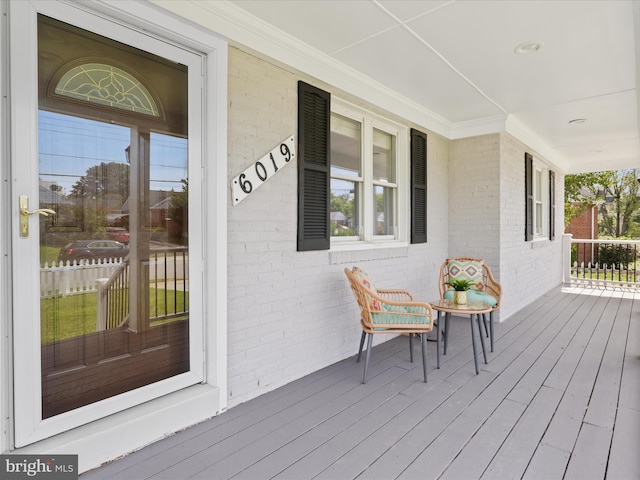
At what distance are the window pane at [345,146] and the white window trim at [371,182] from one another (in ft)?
0.17

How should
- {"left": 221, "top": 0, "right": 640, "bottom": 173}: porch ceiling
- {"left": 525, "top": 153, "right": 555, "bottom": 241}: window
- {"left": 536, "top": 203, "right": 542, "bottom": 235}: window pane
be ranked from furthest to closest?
{"left": 536, "top": 203, "right": 542, "bottom": 235}: window pane
{"left": 525, "top": 153, "right": 555, "bottom": 241}: window
{"left": 221, "top": 0, "right": 640, "bottom": 173}: porch ceiling

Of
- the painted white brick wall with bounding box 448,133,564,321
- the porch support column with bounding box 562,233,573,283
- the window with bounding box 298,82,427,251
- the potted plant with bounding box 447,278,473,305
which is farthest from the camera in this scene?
the porch support column with bounding box 562,233,573,283

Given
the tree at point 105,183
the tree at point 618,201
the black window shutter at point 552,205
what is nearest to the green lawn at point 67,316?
the tree at point 105,183

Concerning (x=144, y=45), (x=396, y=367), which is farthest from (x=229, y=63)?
(x=396, y=367)

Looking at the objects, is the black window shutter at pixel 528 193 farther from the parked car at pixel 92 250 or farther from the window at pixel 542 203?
the parked car at pixel 92 250

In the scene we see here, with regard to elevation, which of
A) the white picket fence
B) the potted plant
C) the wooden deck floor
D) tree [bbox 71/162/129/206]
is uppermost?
tree [bbox 71/162/129/206]

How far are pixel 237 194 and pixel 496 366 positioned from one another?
2683mm

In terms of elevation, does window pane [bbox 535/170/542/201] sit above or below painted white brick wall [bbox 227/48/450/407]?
above

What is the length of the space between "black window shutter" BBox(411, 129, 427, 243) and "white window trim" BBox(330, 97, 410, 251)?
8 centimetres

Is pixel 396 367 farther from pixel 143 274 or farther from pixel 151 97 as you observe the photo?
pixel 151 97

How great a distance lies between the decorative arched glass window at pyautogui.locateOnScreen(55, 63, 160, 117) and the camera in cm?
188

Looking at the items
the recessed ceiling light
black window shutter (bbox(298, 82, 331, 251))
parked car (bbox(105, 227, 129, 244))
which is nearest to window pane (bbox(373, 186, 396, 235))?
black window shutter (bbox(298, 82, 331, 251))

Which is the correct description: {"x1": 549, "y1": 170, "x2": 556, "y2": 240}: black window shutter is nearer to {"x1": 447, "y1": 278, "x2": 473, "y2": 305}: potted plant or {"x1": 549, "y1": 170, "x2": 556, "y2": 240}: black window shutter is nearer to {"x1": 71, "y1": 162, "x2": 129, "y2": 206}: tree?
{"x1": 447, "y1": 278, "x2": 473, "y2": 305}: potted plant

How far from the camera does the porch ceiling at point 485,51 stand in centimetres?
243
